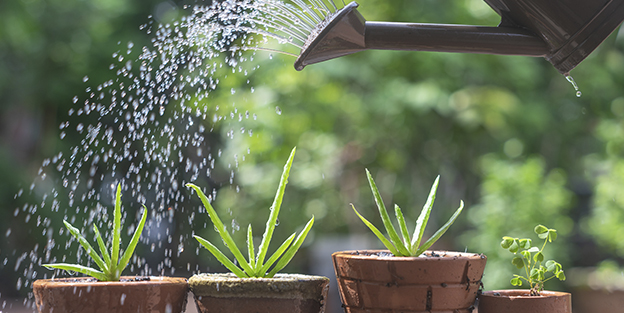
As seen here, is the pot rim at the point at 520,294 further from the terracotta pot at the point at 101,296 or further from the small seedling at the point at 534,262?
the terracotta pot at the point at 101,296

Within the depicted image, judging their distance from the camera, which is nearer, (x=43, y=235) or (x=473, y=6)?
(x=473, y=6)

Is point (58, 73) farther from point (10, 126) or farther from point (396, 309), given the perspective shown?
point (396, 309)

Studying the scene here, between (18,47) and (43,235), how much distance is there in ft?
6.84

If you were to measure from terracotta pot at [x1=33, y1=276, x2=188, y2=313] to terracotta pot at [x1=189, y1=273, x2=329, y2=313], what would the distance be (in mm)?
65

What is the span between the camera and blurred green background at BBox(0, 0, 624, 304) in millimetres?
4680

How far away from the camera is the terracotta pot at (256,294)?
30.9 inches

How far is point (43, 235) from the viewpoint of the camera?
6094mm

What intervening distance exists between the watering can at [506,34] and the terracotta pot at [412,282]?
1.02 feet

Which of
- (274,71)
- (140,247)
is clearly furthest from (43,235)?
(274,71)

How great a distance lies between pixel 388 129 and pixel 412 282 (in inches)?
170

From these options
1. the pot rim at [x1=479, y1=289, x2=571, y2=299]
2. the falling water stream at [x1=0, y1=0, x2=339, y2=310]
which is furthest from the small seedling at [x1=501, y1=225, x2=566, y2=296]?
the falling water stream at [x1=0, y1=0, x2=339, y2=310]

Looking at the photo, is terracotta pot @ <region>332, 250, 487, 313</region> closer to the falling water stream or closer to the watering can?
the watering can

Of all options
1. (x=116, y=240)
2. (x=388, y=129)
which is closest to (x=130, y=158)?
(x=388, y=129)

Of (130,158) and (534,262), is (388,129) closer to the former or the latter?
(130,158)
